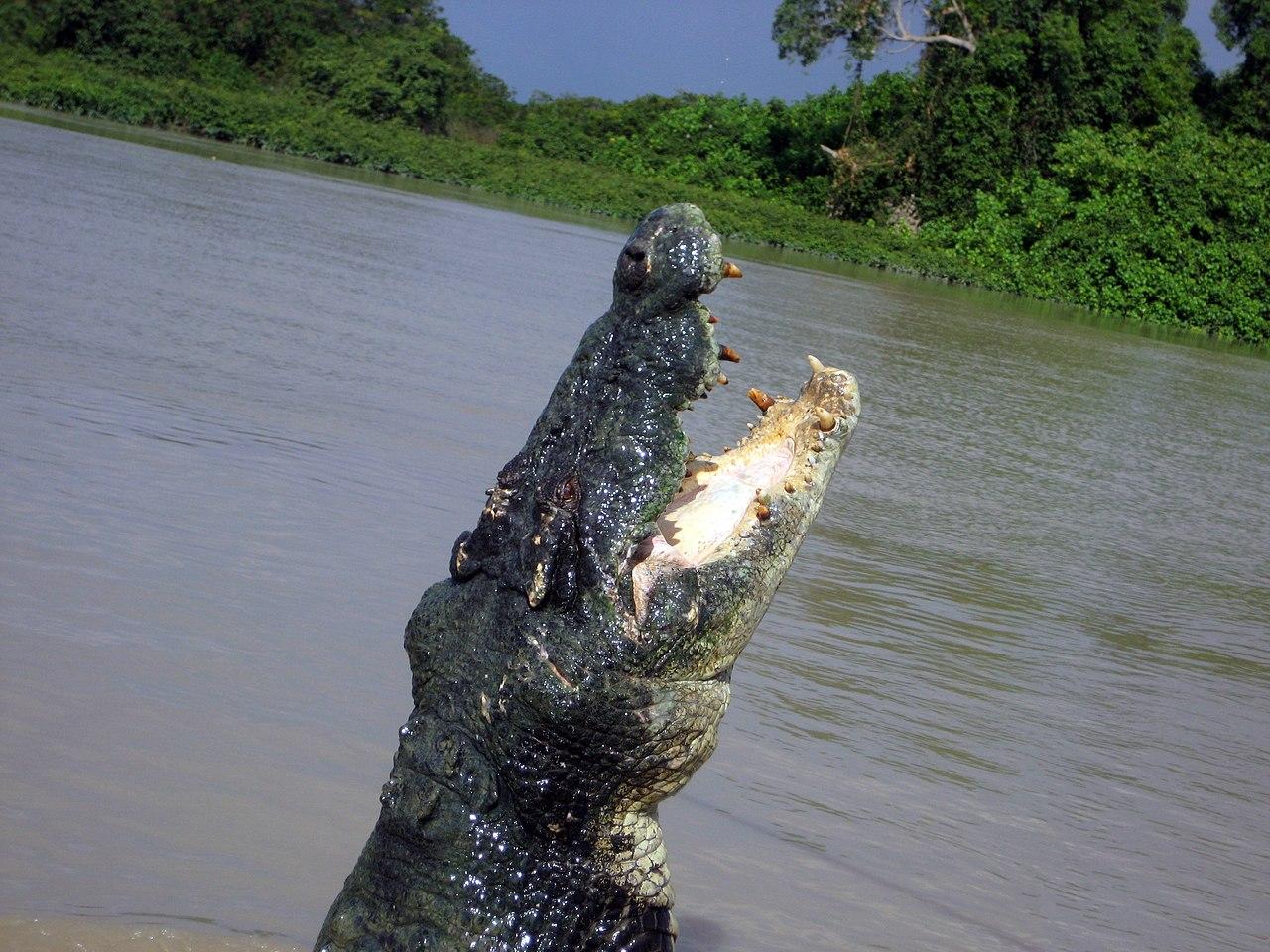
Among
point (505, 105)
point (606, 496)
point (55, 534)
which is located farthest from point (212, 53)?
point (606, 496)

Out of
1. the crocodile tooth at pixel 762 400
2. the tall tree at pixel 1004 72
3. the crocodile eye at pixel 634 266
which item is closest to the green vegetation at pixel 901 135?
the tall tree at pixel 1004 72

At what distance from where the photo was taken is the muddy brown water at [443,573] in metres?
3.32

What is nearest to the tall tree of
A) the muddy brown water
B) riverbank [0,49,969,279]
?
riverbank [0,49,969,279]

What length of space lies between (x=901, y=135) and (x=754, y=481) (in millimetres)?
33626

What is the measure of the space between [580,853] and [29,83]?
119 feet

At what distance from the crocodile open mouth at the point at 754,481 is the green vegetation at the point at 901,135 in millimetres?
26555

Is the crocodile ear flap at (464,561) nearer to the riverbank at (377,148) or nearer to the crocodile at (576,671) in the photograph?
the crocodile at (576,671)

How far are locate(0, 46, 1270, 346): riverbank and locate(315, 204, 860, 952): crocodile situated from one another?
27.3 metres

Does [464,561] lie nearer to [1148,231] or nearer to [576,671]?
[576,671]

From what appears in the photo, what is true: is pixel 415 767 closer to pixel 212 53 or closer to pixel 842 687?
pixel 842 687

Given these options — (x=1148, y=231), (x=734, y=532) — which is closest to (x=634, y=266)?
(x=734, y=532)

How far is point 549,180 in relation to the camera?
34.7 metres

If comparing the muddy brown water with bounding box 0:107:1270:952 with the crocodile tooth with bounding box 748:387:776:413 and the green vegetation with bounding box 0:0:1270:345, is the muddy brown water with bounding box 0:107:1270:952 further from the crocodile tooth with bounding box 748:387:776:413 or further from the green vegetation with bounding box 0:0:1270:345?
the green vegetation with bounding box 0:0:1270:345

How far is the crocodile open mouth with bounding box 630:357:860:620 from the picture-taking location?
1772 millimetres
